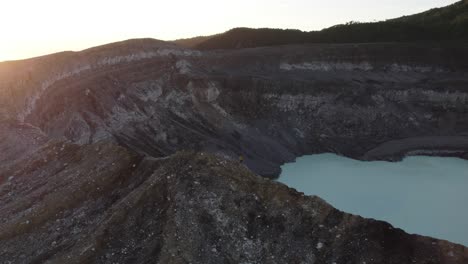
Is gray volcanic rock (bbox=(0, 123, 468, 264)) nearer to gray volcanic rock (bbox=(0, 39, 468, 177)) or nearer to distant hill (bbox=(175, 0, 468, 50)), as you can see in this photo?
gray volcanic rock (bbox=(0, 39, 468, 177))

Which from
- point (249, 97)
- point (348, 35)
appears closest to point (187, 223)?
point (249, 97)

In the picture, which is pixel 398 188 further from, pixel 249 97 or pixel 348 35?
pixel 348 35

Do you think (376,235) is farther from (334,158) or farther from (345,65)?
(345,65)

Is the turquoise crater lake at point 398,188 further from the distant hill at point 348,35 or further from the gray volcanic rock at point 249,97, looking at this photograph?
the distant hill at point 348,35

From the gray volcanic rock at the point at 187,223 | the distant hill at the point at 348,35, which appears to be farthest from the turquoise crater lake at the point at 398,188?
the distant hill at the point at 348,35

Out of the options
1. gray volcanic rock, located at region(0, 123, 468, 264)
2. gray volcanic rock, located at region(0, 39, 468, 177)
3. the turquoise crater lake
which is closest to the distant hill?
gray volcanic rock, located at region(0, 39, 468, 177)

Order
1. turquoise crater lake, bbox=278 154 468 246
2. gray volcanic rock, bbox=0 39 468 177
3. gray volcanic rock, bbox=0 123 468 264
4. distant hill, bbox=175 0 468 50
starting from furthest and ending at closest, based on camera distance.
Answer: distant hill, bbox=175 0 468 50 → gray volcanic rock, bbox=0 39 468 177 → turquoise crater lake, bbox=278 154 468 246 → gray volcanic rock, bbox=0 123 468 264
